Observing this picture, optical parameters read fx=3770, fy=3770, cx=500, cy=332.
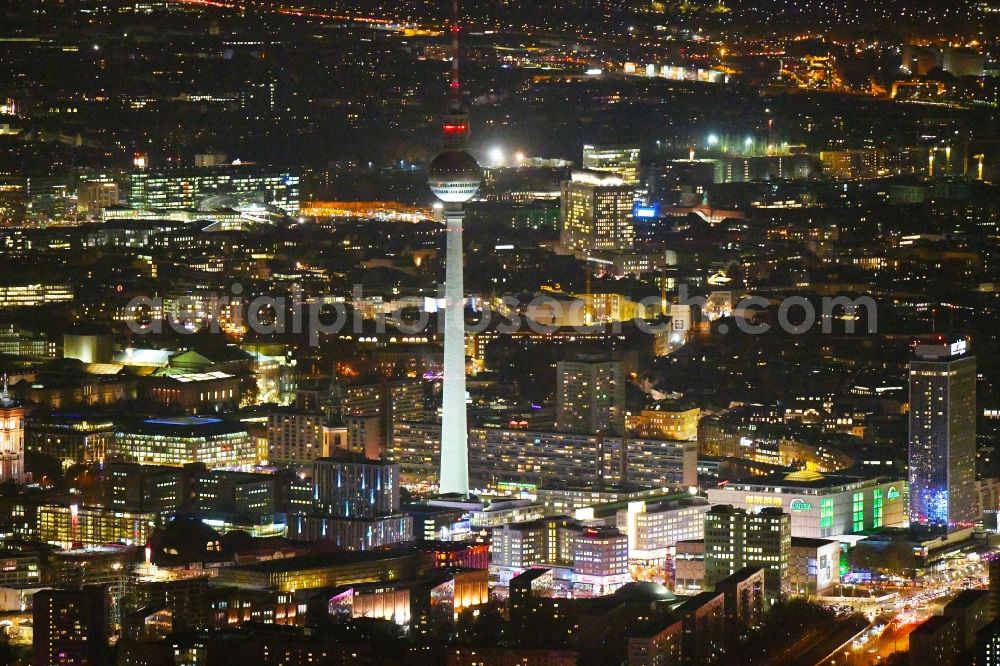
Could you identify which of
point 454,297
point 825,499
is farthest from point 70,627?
point 454,297

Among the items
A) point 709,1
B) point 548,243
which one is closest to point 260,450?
point 548,243

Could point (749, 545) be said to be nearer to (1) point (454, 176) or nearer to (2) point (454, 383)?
(2) point (454, 383)

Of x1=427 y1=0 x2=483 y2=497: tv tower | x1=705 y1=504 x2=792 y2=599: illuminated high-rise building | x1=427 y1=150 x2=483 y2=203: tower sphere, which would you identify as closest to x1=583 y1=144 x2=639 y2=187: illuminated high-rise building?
x1=427 y1=0 x2=483 y2=497: tv tower

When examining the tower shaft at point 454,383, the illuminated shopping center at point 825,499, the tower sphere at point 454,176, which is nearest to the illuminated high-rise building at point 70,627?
the illuminated shopping center at point 825,499

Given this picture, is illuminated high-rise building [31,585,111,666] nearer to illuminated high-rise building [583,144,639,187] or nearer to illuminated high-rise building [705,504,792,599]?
illuminated high-rise building [705,504,792,599]

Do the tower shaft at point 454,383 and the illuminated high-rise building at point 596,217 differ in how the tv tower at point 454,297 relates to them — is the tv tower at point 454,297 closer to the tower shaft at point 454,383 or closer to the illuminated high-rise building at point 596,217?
the tower shaft at point 454,383
